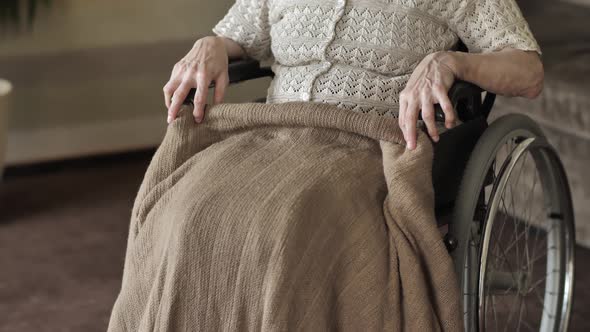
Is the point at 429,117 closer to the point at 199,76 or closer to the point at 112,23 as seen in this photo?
the point at 199,76

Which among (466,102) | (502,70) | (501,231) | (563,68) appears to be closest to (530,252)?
(563,68)

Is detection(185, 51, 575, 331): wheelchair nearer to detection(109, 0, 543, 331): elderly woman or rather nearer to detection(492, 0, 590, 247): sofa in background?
detection(109, 0, 543, 331): elderly woman

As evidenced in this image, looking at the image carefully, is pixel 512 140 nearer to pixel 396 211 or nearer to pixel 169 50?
pixel 396 211

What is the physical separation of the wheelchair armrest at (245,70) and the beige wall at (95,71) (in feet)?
5.39

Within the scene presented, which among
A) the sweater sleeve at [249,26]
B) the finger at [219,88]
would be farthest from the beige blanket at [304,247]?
the sweater sleeve at [249,26]

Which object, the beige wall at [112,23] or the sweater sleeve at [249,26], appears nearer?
the sweater sleeve at [249,26]

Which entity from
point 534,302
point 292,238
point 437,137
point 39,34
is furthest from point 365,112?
point 39,34

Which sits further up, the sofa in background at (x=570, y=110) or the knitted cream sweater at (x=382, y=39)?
the knitted cream sweater at (x=382, y=39)

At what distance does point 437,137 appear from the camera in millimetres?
1696

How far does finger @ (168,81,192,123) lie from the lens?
188 cm

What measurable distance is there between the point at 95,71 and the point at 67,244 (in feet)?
2.90

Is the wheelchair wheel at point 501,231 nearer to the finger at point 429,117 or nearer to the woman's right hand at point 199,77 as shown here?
the finger at point 429,117

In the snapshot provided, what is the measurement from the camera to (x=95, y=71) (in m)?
3.67

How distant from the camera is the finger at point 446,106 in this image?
1.68 metres
